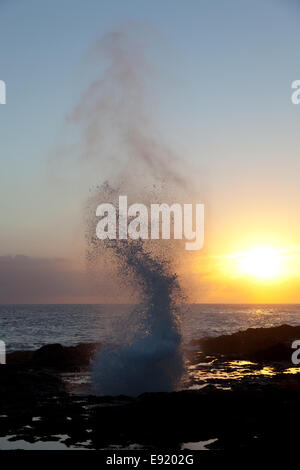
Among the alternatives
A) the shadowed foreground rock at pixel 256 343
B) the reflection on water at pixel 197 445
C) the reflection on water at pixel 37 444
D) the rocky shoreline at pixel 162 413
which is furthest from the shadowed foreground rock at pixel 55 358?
the reflection on water at pixel 197 445

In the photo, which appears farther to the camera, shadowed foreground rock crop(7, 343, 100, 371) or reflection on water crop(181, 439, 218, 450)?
shadowed foreground rock crop(7, 343, 100, 371)

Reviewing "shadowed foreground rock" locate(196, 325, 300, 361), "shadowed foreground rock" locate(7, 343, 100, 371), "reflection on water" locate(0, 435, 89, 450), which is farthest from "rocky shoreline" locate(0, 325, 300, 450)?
"shadowed foreground rock" locate(196, 325, 300, 361)

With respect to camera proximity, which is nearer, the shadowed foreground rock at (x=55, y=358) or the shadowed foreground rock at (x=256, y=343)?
the shadowed foreground rock at (x=55, y=358)

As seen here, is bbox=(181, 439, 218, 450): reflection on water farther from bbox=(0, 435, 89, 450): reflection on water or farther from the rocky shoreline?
bbox=(0, 435, 89, 450): reflection on water

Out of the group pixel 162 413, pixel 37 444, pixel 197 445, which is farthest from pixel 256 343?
pixel 37 444

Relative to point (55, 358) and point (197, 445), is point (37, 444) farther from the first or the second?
point (55, 358)

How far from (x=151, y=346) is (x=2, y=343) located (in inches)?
1093

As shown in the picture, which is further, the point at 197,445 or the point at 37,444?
the point at 37,444

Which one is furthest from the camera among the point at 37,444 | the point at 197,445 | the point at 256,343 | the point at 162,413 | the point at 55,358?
the point at 256,343

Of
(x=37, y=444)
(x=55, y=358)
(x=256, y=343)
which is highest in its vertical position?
(x=37, y=444)

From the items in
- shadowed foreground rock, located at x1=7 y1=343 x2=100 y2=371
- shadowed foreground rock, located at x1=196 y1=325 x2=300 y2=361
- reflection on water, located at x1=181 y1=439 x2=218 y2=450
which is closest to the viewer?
reflection on water, located at x1=181 y1=439 x2=218 y2=450

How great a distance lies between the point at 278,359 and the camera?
88.6 ft

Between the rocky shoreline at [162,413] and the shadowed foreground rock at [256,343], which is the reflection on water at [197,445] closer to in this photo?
the rocky shoreline at [162,413]
